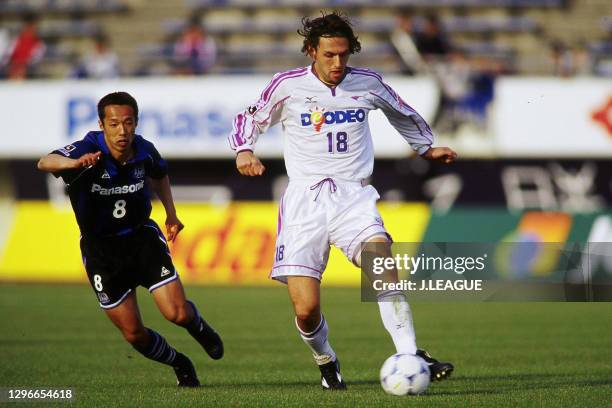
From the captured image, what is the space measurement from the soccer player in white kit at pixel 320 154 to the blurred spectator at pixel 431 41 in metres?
15.5

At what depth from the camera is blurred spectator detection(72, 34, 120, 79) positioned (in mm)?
24531

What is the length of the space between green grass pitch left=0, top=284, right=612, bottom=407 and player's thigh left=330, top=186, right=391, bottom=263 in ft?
3.30

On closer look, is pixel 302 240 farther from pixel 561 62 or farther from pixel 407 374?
pixel 561 62

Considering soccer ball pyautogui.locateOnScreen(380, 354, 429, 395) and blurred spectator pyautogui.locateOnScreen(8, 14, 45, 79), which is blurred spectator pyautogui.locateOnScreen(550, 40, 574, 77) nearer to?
blurred spectator pyautogui.locateOnScreen(8, 14, 45, 79)

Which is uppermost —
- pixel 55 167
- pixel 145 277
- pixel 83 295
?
pixel 55 167

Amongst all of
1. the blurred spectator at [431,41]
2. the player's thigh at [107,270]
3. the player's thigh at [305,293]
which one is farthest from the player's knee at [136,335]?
the blurred spectator at [431,41]

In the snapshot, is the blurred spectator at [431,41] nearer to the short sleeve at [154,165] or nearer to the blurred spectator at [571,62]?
the blurred spectator at [571,62]

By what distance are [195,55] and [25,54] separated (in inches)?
154

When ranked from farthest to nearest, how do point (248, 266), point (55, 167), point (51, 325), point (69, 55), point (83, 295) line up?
point (69, 55)
point (248, 266)
point (83, 295)
point (51, 325)
point (55, 167)

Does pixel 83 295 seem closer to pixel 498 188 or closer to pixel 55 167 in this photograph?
pixel 498 188

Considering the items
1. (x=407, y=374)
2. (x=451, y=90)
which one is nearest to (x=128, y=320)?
(x=407, y=374)

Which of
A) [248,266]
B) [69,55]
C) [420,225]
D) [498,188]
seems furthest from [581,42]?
[69,55]

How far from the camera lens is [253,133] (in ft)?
25.8

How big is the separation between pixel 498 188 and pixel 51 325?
12588 millimetres
